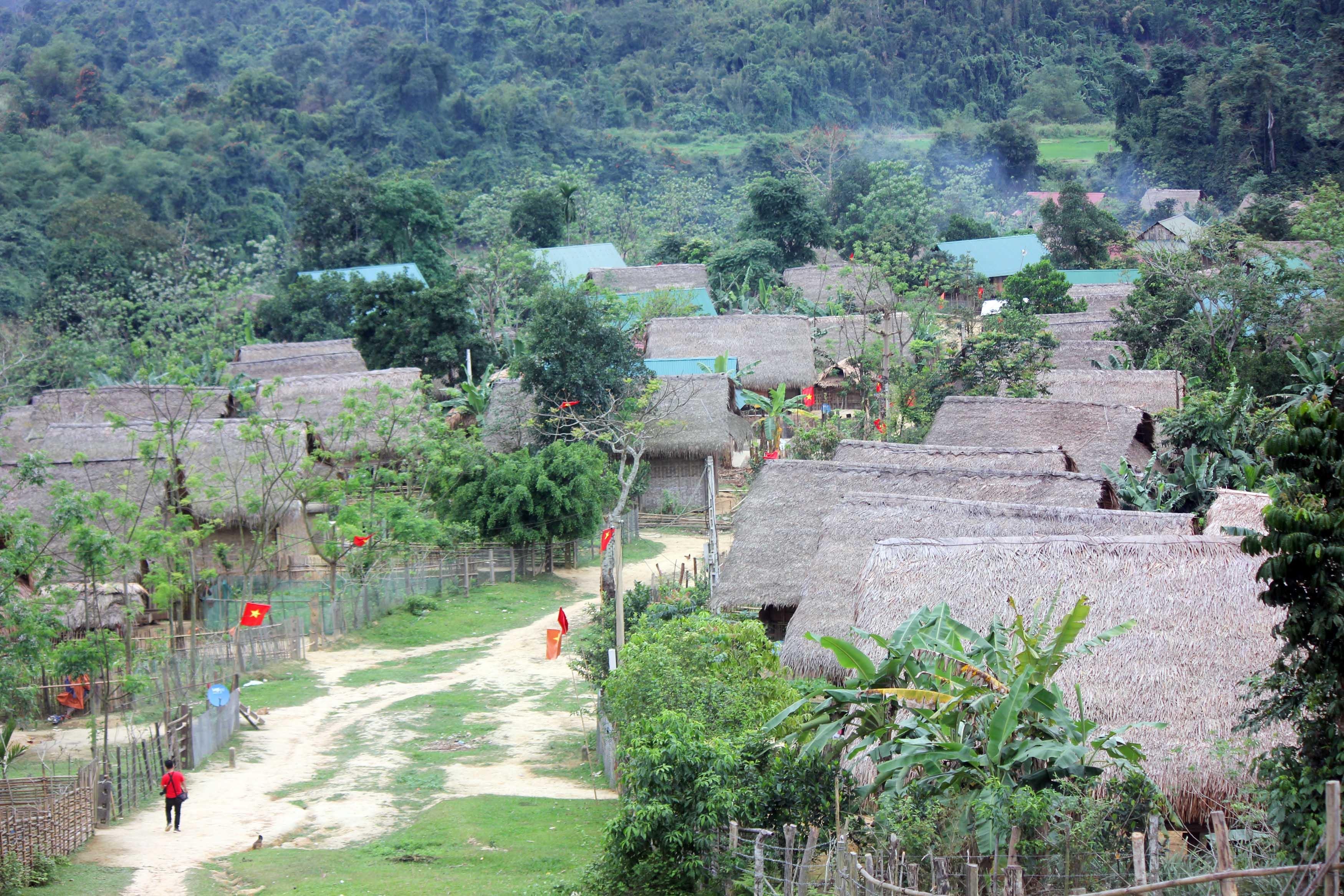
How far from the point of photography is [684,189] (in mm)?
62656

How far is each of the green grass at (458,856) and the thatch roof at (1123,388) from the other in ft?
44.5

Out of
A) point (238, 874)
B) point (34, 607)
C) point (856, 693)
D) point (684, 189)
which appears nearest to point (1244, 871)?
point (856, 693)

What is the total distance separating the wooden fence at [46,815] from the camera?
1092 centimetres

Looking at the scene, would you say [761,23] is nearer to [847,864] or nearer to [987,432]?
[987,432]

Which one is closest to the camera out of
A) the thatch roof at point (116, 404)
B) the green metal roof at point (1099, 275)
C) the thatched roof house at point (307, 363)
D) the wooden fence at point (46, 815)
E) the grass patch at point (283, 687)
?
the wooden fence at point (46, 815)

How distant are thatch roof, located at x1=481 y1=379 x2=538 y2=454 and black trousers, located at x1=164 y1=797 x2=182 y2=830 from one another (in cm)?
1363

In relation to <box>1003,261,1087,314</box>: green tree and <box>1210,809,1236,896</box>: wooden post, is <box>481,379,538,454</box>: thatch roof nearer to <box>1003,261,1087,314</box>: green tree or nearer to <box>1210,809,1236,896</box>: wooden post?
<box>1003,261,1087,314</box>: green tree

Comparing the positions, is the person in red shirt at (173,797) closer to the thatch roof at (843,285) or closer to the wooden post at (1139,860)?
the wooden post at (1139,860)

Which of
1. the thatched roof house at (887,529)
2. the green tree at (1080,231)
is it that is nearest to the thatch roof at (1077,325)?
the green tree at (1080,231)

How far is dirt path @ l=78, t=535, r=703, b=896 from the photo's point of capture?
1221 centimetres

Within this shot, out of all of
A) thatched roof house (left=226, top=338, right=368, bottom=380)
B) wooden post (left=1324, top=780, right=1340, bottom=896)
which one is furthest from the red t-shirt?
thatched roof house (left=226, top=338, right=368, bottom=380)

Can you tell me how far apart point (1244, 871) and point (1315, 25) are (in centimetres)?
7937

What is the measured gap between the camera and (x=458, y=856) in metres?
11.7

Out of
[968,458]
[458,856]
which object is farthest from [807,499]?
[458,856]
